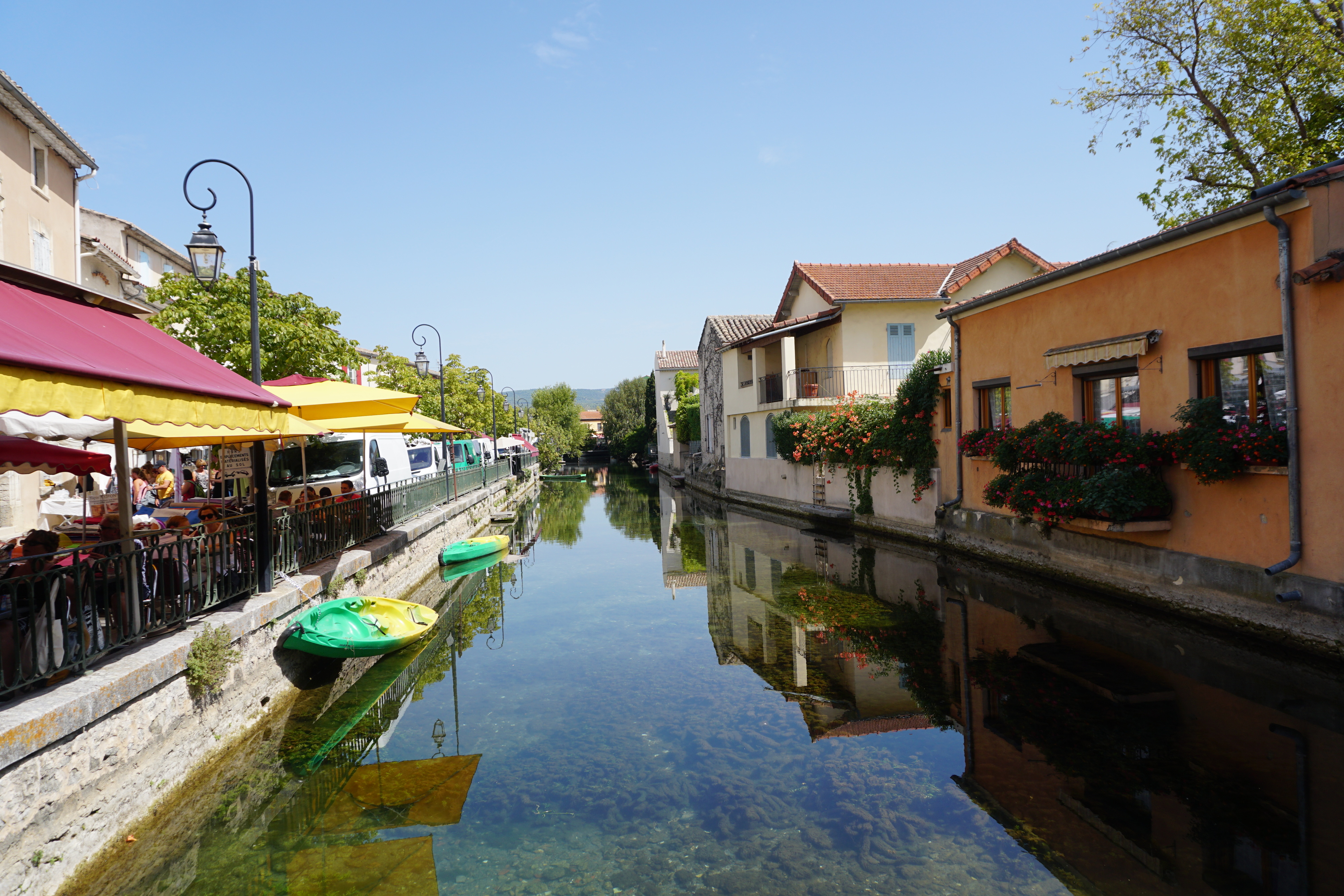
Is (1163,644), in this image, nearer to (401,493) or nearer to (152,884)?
(152,884)

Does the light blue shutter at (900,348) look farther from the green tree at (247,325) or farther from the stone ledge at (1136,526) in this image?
the green tree at (247,325)

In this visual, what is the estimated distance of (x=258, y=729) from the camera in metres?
6.91

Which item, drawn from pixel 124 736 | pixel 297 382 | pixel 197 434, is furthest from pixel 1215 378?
pixel 197 434

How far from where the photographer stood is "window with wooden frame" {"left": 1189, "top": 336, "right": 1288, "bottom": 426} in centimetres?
825

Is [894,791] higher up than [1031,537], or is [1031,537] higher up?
[1031,537]

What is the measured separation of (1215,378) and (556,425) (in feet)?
175

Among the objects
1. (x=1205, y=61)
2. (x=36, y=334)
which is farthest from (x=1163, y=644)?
(x=1205, y=61)

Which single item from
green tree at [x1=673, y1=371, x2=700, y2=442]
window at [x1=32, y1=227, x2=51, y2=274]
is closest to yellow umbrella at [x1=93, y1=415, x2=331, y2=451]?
window at [x1=32, y1=227, x2=51, y2=274]

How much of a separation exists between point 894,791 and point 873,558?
402 inches

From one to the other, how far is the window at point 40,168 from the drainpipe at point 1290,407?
76.1 ft

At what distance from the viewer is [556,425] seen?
6022cm

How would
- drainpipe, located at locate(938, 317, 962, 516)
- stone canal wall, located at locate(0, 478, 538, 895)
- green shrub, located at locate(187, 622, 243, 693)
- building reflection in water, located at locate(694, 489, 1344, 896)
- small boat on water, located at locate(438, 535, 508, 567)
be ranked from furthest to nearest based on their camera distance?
1. small boat on water, located at locate(438, 535, 508, 567)
2. drainpipe, located at locate(938, 317, 962, 516)
3. green shrub, located at locate(187, 622, 243, 693)
4. building reflection in water, located at locate(694, 489, 1344, 896)
5. stone canal wall, located at locate(0, 478, 538, 895)

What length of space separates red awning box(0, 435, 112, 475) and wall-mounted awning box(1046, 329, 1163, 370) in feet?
41.2

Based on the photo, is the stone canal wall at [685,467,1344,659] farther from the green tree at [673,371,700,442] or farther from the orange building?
the green tree at [673,371,700,442]
